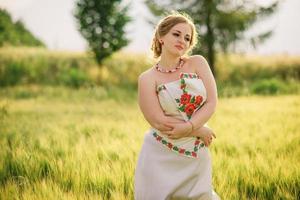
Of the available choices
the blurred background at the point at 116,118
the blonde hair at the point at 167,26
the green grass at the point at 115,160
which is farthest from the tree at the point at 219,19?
the blonde hair at the point at 167,26

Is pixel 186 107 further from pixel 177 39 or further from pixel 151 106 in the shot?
pixel 177 39

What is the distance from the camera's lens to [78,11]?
1806 centimetres

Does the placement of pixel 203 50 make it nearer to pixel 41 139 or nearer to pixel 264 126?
pixel 264 126

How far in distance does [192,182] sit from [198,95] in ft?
1.91

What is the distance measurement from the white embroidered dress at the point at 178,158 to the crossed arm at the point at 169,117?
0.05 meters

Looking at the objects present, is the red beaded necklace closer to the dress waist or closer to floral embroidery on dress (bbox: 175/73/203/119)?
floral embroidery on dress (bbox: 175/73/203/119)

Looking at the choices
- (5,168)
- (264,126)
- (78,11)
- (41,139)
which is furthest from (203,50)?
(5,168)

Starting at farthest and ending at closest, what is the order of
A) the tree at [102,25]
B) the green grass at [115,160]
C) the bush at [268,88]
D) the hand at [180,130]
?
the tree at [102,25] → the bush at [268,88] → the green grass at [115,160] → the hand at [180,130]

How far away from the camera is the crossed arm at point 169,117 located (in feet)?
9.45

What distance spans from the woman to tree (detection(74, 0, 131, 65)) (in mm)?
14922

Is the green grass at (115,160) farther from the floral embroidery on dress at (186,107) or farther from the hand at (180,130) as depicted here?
the hand at (180,130)

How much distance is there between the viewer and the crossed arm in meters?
2.88

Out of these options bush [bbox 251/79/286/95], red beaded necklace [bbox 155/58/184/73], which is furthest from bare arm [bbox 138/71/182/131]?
bush [bbox 251/79/286/95]

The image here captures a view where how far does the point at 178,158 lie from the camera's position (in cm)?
295
